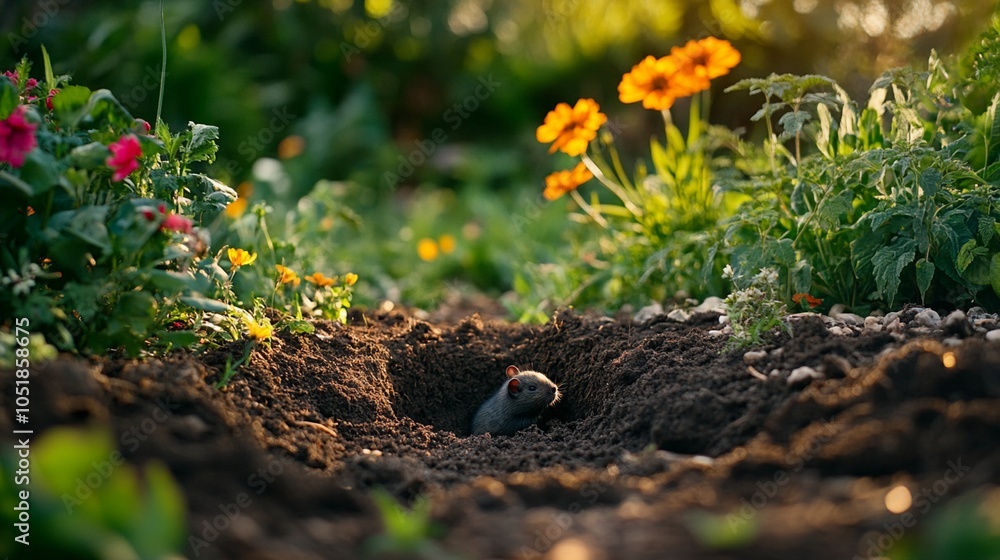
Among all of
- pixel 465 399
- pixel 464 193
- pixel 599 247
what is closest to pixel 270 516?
pixel 465 399

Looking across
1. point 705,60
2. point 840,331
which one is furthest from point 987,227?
point 705,60

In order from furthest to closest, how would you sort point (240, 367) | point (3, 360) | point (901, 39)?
1. point (901, 39)
2. point (240, 367)
3. point (3, 360)

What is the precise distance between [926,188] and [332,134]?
19.5 ft

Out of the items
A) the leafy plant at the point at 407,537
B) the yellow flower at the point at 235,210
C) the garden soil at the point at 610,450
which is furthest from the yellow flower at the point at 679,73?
the leafy plant at the point at 407,537

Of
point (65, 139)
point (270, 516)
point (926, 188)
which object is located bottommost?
point (270, 516)

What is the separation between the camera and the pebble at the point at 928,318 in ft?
10.7

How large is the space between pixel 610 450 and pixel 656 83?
2.34 m

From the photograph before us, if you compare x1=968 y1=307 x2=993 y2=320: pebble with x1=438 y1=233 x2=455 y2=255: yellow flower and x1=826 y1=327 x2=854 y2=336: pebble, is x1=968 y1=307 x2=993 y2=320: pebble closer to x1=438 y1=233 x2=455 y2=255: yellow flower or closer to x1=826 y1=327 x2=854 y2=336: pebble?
x1=826 y1=327 x2=854 y2=336: pebble

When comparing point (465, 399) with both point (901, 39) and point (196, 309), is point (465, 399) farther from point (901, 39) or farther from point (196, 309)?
point (901, 39)

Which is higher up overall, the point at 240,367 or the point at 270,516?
the point at 240,367

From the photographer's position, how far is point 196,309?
3334mm

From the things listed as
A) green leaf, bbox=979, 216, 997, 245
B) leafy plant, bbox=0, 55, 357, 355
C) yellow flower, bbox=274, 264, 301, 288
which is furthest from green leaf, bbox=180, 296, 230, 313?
green leaf, bbox=979, 216, 997, 245

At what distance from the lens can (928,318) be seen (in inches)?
131

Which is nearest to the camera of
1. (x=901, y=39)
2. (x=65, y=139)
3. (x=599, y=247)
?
(x=65, y=139)
